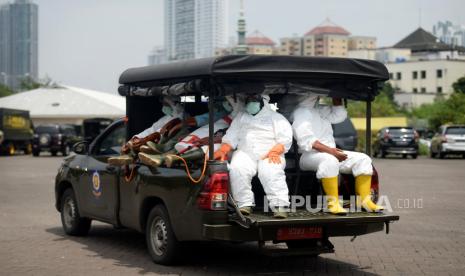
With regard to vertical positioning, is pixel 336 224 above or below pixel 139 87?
below

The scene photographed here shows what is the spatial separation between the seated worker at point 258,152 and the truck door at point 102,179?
220cm

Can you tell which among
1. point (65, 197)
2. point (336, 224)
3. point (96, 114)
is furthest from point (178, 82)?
point (96, 114)

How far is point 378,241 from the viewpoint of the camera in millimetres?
12062

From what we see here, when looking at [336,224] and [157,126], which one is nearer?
[336,224]

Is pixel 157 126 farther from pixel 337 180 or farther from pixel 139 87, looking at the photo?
pixel 337 180

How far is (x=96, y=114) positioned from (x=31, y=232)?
77.9m

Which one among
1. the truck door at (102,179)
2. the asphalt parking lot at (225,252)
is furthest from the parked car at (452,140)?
the truck door at (102,179)

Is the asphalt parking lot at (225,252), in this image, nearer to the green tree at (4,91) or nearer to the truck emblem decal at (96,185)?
the truck emblem decal at (96,185)

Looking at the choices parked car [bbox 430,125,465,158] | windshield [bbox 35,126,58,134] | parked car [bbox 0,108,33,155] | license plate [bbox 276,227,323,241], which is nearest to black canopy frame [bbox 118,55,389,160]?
license plate [bbox 276,227,323,241]

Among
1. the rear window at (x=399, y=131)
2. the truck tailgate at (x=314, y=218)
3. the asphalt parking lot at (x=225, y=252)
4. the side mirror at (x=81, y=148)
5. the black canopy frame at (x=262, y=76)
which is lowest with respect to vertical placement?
the asphalt parking lot at (x=225, y=252)

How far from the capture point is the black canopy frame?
8.98m

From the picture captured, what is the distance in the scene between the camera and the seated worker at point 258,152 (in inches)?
350

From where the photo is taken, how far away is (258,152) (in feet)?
30.0

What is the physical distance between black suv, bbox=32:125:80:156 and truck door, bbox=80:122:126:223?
3530 centimetres
